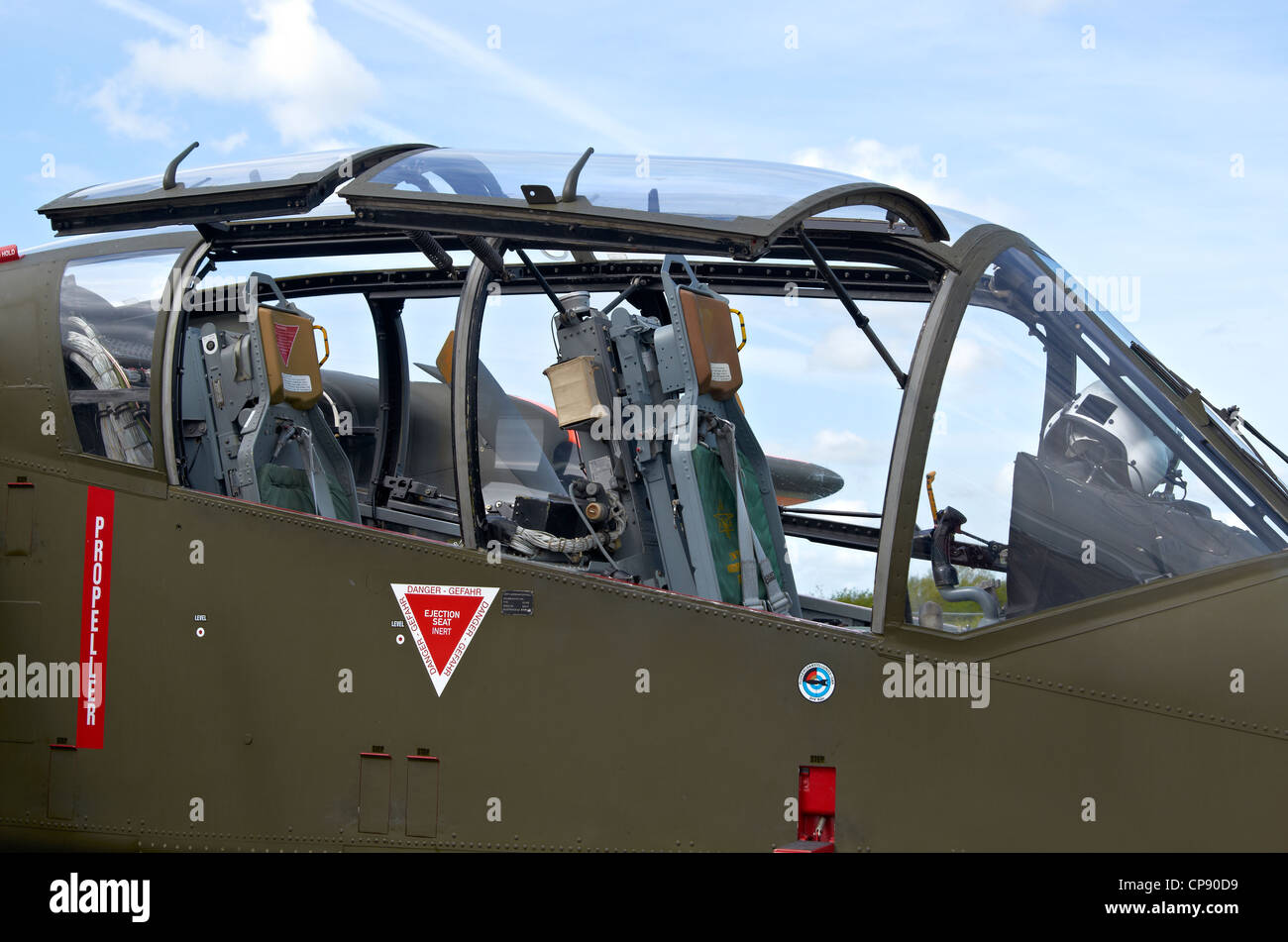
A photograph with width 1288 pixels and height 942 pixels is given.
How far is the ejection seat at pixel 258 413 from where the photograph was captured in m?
4.61

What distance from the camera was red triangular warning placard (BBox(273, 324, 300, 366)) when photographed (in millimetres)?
4809

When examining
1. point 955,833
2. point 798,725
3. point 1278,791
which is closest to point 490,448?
point 798,725

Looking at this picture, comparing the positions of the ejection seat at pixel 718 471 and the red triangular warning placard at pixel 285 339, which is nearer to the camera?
the ejection seat at pixel 718 471

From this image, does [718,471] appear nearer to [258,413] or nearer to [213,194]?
[258,413]

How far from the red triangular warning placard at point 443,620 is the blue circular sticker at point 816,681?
3.40 feet

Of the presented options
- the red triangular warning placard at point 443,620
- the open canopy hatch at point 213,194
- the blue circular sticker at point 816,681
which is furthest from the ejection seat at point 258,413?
the blue circular sticker at point 816,681

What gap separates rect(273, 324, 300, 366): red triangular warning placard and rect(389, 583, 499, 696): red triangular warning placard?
152cm

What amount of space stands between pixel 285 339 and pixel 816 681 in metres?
2.73

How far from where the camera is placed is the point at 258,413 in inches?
184

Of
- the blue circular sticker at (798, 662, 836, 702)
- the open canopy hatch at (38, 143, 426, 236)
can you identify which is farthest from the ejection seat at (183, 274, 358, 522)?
the blue circular sticker at (798, 662, 836, 702)

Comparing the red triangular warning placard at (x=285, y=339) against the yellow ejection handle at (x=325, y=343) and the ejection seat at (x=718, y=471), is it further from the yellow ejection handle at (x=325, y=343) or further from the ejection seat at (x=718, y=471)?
the ejection seat at (x=718, y=471)

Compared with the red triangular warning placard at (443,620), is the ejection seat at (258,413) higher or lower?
higher

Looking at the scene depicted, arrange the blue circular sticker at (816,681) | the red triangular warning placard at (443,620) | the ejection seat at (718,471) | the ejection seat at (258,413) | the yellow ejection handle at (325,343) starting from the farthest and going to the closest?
the yellow ejection handle at (325,343) → the ejection seat at (258,413) → the ejection seat at (718,471) → the red triangular warning placard at (443,620) → the blue circular sticker at (816,681)

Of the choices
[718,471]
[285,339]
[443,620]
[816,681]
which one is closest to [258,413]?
[285,339]
